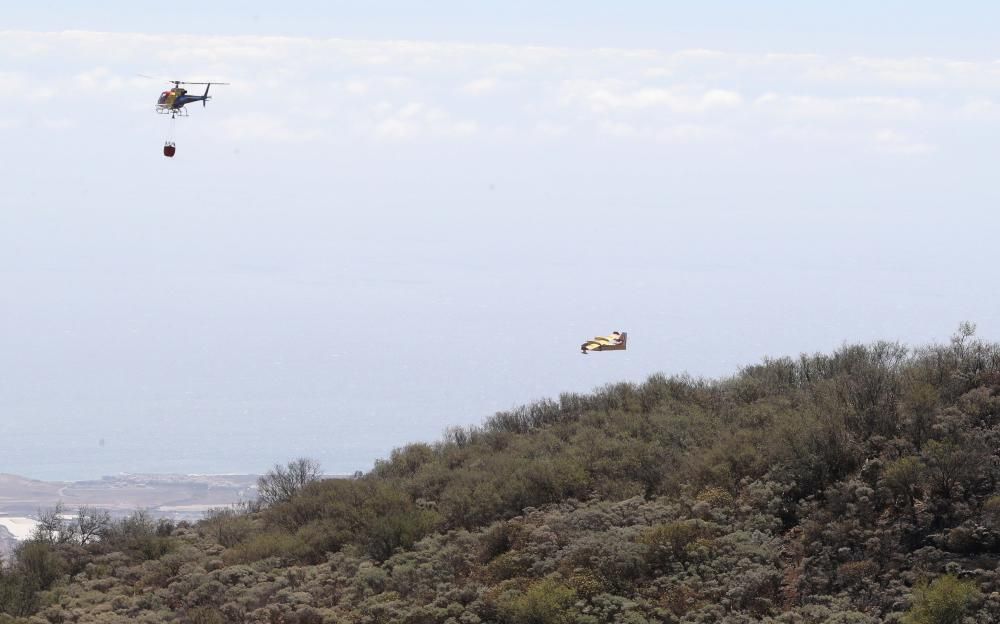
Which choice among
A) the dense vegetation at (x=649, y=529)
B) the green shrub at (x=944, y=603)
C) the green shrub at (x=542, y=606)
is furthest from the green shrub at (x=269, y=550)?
the green shrub at (x=944, y=603)

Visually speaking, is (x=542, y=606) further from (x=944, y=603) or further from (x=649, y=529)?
(x=944, y=603)

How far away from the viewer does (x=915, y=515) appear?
3130 centimetres

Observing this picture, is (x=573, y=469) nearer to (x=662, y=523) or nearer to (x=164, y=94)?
(x=662, y=523)

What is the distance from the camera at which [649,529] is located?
111ft

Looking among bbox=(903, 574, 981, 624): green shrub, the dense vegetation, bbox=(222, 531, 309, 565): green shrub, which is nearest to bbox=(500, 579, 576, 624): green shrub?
the dense vegetation

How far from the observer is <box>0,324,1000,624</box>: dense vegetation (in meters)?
30.4

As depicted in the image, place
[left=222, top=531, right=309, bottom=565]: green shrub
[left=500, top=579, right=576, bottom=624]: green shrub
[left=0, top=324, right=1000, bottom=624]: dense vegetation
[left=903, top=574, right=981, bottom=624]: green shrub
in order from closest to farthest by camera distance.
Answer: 1. [left=903, top=574, right=981, bottom=624]: green shrub
2. [left=0, top=324, right=1000, bottom=624]: dense vegetation
3. [left=500, top=579, right=576, bottom=624]: green shrub
4. [left=222, top=531, right=309, bottom=565]: green shrub

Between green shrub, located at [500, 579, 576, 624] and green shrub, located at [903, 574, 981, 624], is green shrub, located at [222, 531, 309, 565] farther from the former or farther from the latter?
green shrub, located at [903, 574, 981, 624]

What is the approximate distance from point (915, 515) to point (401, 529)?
14.8 metres

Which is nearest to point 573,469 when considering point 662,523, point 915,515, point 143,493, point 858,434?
point 662,523

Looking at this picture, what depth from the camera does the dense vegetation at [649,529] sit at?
30.4 m

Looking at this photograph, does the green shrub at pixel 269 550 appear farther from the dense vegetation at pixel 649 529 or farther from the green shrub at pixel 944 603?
the green shrub at pixel 944 603

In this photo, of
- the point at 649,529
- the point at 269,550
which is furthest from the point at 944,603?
the point at 269,550

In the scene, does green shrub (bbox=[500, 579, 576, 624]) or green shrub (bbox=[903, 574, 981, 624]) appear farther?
green shrub (bbox=[500, 579, 576, 624])
